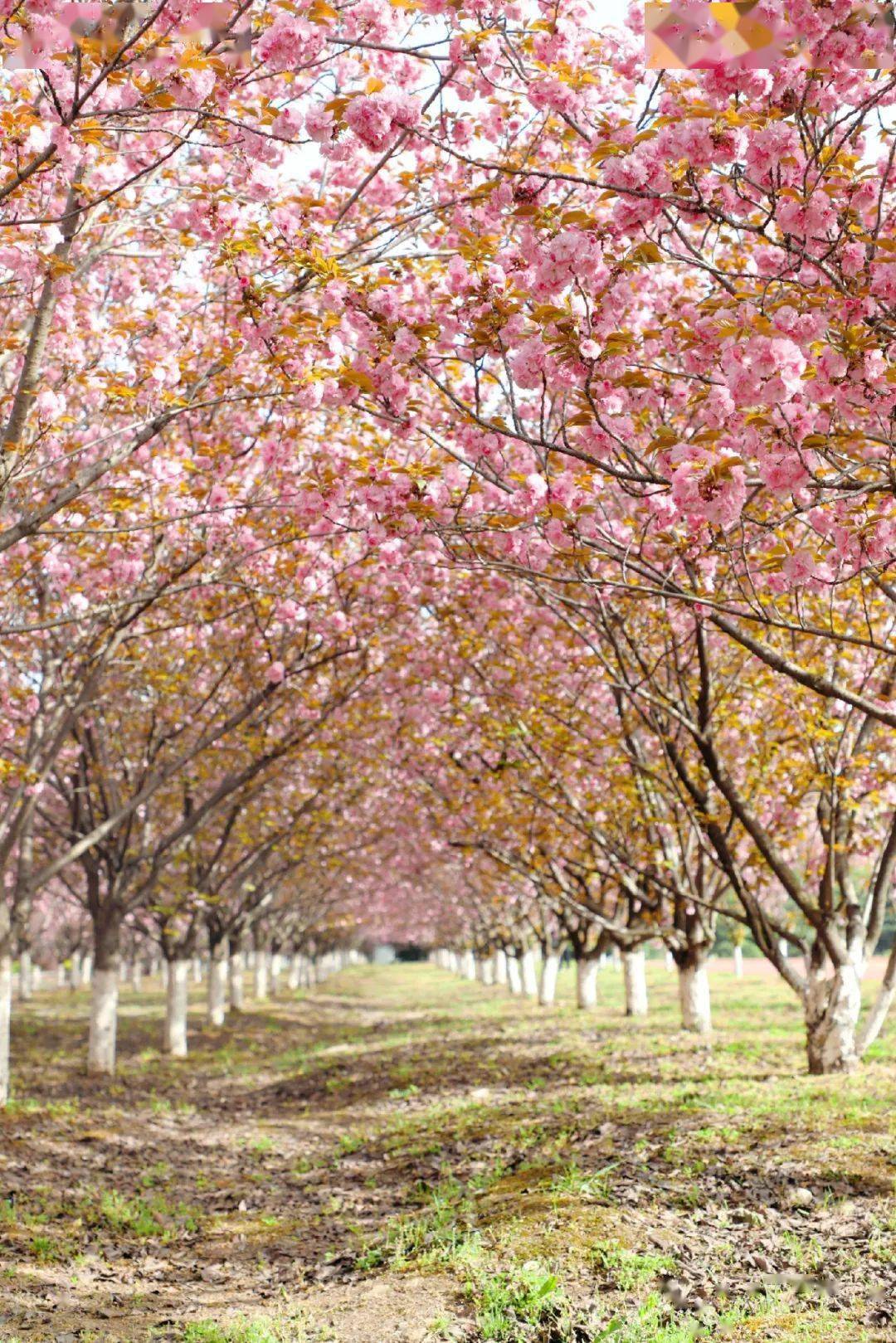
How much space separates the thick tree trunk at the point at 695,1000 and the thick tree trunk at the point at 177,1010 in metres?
9.58

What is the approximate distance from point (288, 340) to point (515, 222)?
1.98 meters

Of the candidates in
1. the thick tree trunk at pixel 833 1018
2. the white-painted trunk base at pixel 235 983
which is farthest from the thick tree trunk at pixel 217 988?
the thick tree trunk at pixel 833 1018

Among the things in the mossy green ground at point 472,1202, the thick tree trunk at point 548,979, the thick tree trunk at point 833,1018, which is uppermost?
the thick tree trunk at point 833,1018

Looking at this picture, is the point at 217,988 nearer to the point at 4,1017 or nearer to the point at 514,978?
the point at 514,978

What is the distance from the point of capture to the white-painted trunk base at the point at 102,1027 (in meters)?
16.9

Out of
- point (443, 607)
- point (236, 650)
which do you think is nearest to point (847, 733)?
point (443, 607)

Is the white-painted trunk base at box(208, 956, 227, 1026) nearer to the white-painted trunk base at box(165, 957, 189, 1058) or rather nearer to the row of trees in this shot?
the white-painted trunk base at box(165, 957, 189, 1058)

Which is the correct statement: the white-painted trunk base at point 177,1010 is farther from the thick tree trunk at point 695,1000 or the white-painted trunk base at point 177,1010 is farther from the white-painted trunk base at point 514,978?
the white-painted trunk base at point 514,978

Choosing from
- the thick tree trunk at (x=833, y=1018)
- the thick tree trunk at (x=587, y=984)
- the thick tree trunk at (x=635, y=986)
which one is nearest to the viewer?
the thick tree trunk at (x=833, y=1018)

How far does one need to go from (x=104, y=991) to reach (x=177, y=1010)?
171 inches

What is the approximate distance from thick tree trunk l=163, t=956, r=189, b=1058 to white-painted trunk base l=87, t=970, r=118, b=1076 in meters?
3.29

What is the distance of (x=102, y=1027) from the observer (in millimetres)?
17266

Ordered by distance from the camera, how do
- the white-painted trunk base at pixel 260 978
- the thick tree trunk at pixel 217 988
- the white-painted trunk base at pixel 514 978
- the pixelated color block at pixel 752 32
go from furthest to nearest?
the white-painted trunk base at pixel 260 978, the white-painted trunk base at pixel 514 978, the thick tree trunk at pixel 217 988, the pixelated color block at pixel 752 32

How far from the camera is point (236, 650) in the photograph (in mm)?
14742
